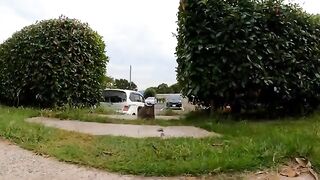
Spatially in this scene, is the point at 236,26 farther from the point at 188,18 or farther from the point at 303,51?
the point at 303,51

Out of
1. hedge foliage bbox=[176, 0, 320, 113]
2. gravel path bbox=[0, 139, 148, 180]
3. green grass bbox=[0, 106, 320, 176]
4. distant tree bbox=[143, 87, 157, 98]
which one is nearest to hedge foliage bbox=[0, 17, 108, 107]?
hedge foliage bbox=[176, 0, 320, 113]

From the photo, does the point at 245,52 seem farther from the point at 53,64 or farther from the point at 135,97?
the point at 135,97

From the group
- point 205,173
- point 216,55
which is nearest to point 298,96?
point 216,55

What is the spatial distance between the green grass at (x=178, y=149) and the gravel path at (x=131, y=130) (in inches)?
21.1

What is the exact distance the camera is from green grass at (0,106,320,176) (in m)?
5.63

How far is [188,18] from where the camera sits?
9.33 m

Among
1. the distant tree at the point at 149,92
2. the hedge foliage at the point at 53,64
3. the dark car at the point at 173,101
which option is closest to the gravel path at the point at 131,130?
the hedge foliage at the point at 53,64

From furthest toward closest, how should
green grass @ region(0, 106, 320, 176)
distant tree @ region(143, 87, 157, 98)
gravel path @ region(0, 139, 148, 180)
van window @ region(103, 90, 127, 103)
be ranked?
distant tree @ region(143, 87, 157, 98) < van window @ region(103, 90, 127, 103) < green grass @ region(0, 106, 320, 176) < gravel path @ region(0, 139, 148, 180)

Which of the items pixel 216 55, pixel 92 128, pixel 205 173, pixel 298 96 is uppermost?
pixel 216 55

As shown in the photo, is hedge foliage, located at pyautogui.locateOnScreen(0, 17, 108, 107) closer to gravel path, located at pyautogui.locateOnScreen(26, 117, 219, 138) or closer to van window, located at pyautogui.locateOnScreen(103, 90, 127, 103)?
van window, located at pyautogui.locateOnScreen(103, 90, 127, 103)

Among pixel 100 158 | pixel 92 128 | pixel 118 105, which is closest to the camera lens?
pixel 100 158

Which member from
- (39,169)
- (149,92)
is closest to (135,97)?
(39,169)

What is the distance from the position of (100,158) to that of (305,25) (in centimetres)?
637

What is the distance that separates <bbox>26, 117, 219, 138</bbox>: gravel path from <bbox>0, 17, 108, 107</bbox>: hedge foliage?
8.63ft
